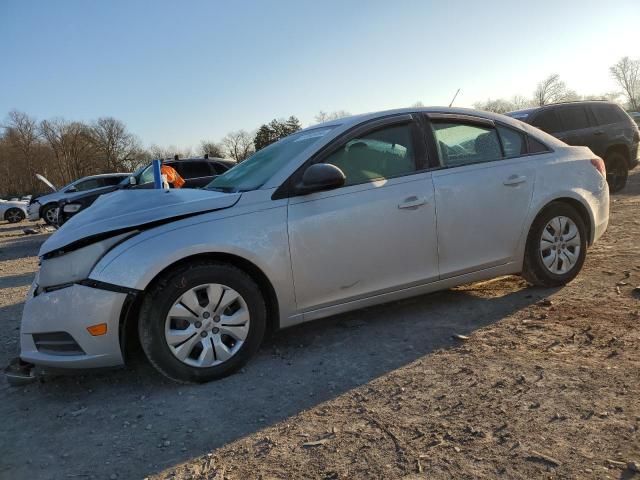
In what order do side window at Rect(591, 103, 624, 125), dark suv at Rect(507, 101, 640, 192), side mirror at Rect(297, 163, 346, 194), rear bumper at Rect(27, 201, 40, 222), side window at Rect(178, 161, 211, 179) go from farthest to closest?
rear bumper at Rect(27, 201, 40, 222), side window at Rect(178, 161, 211, 179), side window at Rect(591, 103, 624, 125), dark suv at Rect(507, 101, 640, 192), side mirror at Rect(297, 163, 346, 194)

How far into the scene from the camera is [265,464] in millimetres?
2355

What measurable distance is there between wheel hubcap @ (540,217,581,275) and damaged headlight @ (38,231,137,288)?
11.1ft

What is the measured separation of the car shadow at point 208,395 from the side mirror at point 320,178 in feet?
3.83

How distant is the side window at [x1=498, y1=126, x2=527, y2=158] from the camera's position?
4.37 meters

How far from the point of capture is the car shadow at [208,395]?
260 cm

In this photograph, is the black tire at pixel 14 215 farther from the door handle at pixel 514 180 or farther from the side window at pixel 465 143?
the door handle at pixel 514 180

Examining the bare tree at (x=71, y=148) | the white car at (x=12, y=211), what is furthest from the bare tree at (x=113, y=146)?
the white car at (x=12, y=211)

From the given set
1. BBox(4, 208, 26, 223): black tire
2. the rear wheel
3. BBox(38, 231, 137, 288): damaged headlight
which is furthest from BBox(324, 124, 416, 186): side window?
BBox(4, 208, 26, 223): black tire

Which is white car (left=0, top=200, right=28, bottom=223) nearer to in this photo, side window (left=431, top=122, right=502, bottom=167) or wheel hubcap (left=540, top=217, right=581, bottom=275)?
side window (left=431, top=122, right=502, bottom=167)

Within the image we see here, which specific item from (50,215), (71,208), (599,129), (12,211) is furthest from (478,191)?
(12,211)

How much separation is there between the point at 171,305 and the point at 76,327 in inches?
22.4

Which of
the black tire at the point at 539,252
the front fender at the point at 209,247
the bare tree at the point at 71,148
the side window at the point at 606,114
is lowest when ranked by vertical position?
the black tire at the point at 539,252

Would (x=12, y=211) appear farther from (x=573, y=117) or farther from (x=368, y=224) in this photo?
(x=368, y=224)

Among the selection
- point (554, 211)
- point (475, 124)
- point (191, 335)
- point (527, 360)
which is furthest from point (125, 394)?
point (554, 211)
